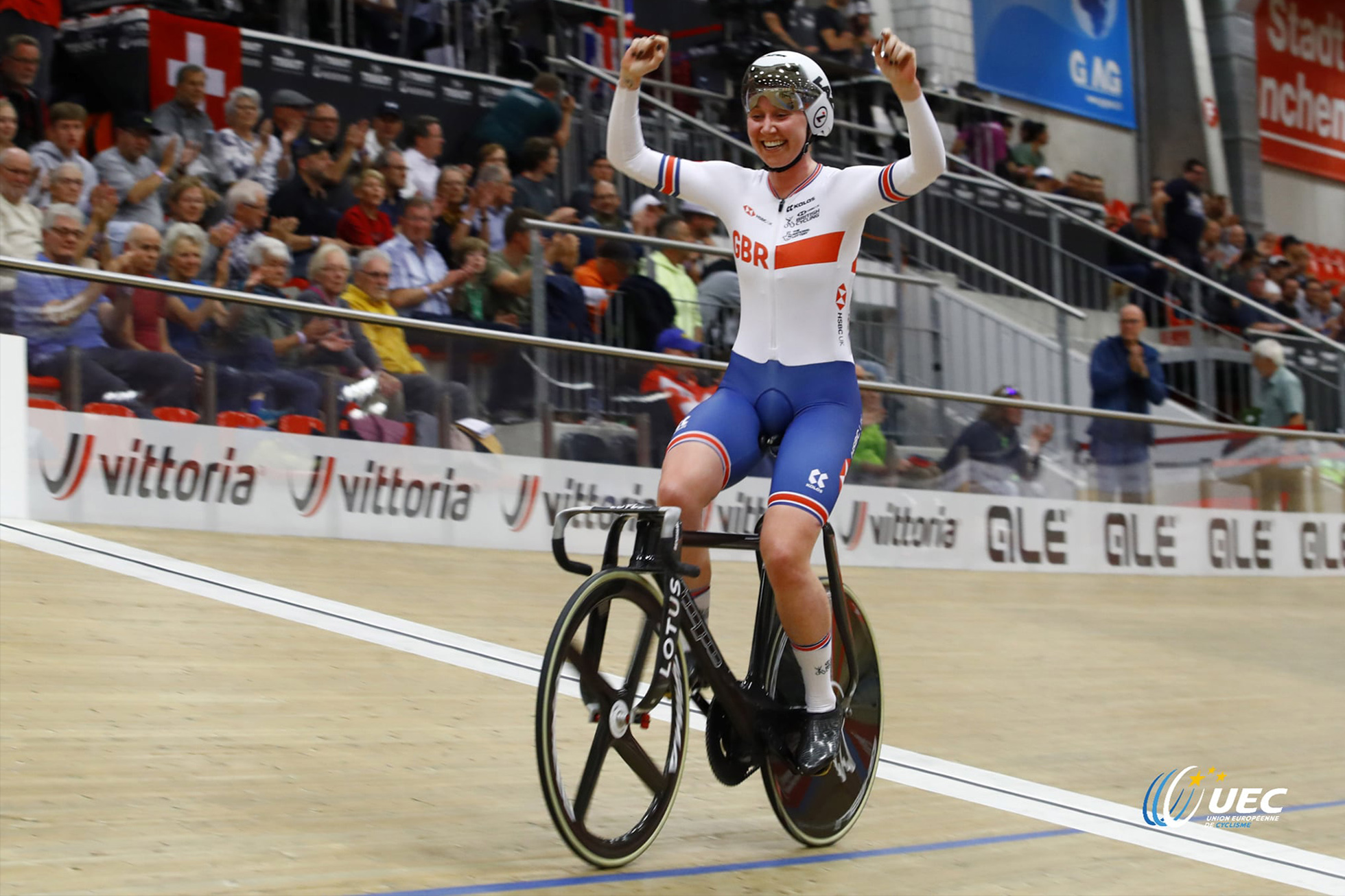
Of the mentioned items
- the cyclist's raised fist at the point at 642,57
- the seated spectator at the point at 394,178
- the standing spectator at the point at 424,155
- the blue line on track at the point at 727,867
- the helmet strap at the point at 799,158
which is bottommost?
the blue line on track at the point at 727,867

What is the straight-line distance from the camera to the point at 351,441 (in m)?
7.73

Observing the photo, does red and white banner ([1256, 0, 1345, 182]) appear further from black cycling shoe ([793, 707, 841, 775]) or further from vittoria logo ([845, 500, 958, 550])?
black cycling shoe ([793, 707, 841, 775])

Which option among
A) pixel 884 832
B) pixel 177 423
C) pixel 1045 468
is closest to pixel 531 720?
pixel 884 832

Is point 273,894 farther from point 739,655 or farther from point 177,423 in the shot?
point 177,423

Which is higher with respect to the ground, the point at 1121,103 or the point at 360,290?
the point at 1121,103

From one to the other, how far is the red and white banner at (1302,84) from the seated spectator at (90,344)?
67.7ft

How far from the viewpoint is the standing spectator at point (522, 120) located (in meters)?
11.0

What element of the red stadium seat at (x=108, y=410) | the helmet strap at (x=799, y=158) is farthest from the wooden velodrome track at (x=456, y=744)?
the helmet strap at (x=799, y=158)

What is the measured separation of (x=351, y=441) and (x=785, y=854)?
4289mm

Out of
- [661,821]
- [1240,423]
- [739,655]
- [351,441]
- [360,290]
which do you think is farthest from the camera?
[1240,423]

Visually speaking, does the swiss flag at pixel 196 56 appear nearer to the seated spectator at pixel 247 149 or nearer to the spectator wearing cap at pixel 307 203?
the seated spectator at pixel 247 149

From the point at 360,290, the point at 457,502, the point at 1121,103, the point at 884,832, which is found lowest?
the point at 884,832

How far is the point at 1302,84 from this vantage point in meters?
25.0

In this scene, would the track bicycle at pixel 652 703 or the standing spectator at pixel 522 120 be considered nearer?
the track bicycle at pixel 652 703
